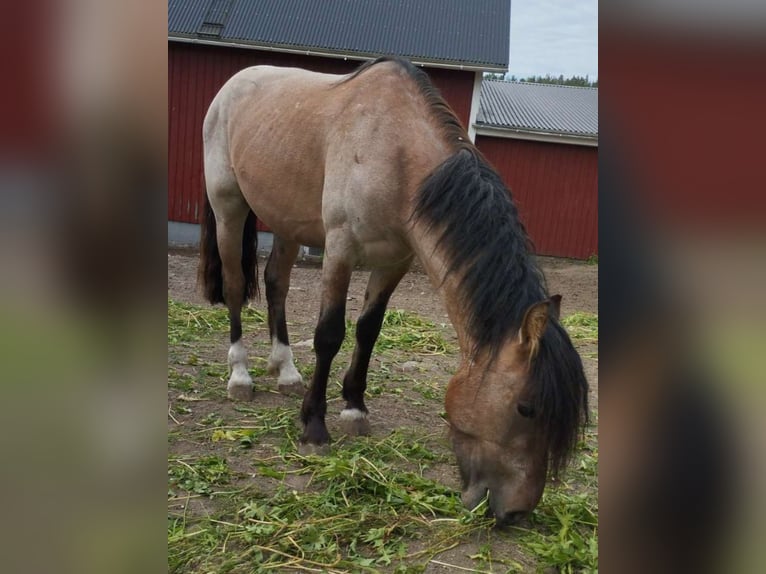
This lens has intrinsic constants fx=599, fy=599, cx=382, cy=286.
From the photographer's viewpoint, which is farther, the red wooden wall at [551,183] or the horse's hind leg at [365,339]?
the red wooden wall at [551,183]

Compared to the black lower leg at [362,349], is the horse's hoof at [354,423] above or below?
below

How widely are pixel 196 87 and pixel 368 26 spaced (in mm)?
3637

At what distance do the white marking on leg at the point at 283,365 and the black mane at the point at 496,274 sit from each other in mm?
1989

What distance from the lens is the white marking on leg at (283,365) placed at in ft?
14.6

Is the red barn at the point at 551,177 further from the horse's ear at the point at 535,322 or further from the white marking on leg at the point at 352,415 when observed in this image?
the horse's ear at the point at 535,322

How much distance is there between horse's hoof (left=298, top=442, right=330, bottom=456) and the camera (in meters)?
3.36

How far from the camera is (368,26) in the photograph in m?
11.8
